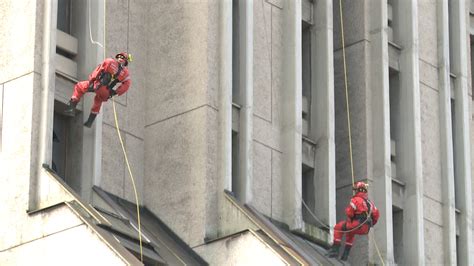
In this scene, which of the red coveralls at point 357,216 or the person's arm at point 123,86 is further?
the red coveralls at point 357,216

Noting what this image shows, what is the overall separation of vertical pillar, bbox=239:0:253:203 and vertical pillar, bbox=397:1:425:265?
19.8ft

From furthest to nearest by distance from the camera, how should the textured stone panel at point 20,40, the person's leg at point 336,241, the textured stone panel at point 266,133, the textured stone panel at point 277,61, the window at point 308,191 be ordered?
the window at point 308,191, the textured stone panel at point 277,61, the textured stone panel at point 266,133, the person's leg at point 336,241, the textured stone panel at point 20,40

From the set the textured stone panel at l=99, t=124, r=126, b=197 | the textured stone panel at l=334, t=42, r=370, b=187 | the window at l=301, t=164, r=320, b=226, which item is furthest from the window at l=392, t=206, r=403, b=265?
the textured stone panel at l=99, t=124, r=126, b=197

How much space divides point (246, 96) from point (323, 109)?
3262mm

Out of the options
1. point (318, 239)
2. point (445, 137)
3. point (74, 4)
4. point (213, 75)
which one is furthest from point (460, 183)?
point (74, 4)

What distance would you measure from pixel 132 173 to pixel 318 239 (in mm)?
4810

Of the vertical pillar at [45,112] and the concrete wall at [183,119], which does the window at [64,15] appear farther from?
the concrete wall at [183,119]

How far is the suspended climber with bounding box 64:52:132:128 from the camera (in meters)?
36.5

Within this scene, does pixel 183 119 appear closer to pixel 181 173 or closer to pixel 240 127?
pixel 181 173

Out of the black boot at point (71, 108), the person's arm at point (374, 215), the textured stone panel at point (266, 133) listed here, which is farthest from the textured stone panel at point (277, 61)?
the black boot at point (71, 108)

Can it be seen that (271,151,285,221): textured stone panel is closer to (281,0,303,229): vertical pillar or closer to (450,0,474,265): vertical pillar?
(281,0,303,229): vertical pillar

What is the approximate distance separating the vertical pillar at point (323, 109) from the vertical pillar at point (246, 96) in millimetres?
2986

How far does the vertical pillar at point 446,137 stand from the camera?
148 feet

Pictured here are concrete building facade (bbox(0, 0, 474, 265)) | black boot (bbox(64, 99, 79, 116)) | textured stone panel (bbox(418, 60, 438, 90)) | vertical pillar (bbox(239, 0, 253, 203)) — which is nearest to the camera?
concrete building facade (bbox(0, 0, 474, 265))
